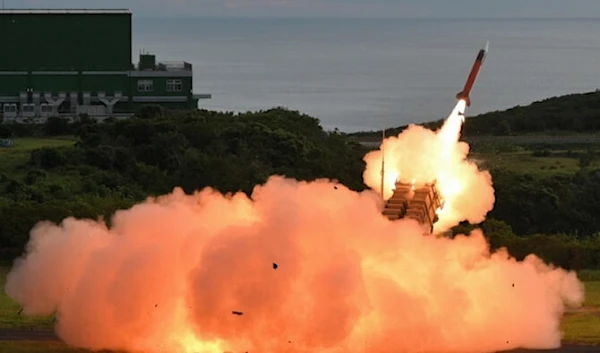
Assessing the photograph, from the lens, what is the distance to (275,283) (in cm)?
2938

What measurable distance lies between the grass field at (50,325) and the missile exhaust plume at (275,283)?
0.57m

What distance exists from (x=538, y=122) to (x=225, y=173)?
133 feet

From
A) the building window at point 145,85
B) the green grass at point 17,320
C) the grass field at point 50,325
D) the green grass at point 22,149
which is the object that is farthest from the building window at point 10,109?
the green grass at point 17,320

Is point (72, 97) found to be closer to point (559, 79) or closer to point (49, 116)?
point (49, 116)

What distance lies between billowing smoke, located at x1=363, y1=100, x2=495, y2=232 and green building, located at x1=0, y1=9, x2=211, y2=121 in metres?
42.7

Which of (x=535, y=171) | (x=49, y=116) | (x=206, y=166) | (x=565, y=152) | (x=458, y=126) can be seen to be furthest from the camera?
(x=49, y=116)

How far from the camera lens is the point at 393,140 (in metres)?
39.8

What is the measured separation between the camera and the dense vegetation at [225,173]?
47.9 metres

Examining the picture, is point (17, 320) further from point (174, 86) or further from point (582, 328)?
point (174, 86)

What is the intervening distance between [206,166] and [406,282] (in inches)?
971

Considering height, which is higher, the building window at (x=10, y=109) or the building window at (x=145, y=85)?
the building window at (x=145, y=85)

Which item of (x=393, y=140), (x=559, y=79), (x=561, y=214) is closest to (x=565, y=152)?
(x=561, y=214)

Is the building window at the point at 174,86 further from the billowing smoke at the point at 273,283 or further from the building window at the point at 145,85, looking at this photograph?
the billowing smoke at the point at 273,283

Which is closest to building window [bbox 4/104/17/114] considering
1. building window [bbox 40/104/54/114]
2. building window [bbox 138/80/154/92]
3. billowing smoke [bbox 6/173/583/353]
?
building window [bbox 40/104/54/114]
